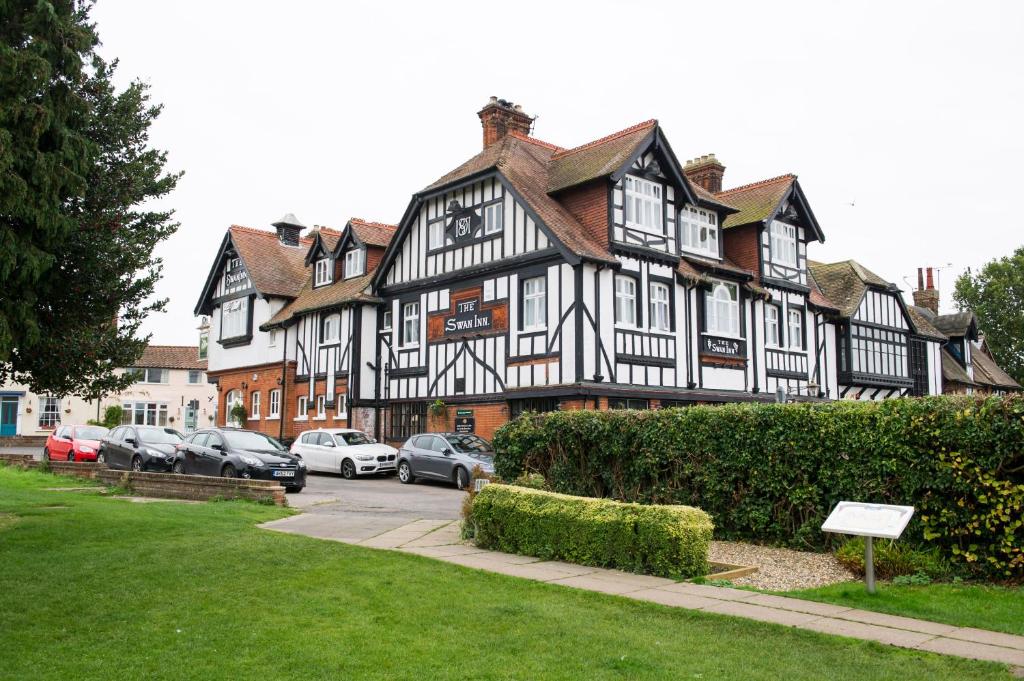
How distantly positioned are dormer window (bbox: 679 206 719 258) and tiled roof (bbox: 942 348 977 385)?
1943 cm

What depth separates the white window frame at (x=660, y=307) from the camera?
2494 centimetres

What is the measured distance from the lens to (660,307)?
993 inches

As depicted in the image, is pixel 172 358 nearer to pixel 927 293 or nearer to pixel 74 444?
pixel 74 444

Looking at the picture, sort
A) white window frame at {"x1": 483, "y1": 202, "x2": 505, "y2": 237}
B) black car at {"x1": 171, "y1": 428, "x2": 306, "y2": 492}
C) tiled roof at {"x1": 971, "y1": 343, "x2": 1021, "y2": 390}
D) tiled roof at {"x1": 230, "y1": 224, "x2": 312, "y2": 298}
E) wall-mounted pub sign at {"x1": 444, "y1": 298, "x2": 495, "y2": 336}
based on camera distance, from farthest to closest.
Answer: tiled roof at {"x1": 971, "y1": 343, "x2": 1021, "y2": 390} < tiled roof at {"x1": 230, "y1": 224, "x2": 312, "y2": 298} < wall-mounted pub sign at {"x1": 444, "y1": 298, "x2": 495, "y2": 336} < white window frame at {"x1": 483, "y1": 202, "x2": 505, "y2": 237} < black car at {"x1": 171, "y1": 428, "x2": 306, "y2": 492}

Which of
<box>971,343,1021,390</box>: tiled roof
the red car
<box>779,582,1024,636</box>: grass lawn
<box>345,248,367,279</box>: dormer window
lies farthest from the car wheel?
<box>971,343,1021,390</box>: tiled roof

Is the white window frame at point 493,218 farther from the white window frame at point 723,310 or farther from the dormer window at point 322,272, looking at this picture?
the dormer window at point 322,272

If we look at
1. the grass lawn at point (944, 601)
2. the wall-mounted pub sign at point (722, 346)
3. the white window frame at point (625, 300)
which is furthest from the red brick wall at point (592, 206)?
the grass lawn at point (944, 601)

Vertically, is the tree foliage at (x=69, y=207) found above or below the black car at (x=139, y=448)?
above

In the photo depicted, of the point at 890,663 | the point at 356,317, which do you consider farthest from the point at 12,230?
the point at 356,317

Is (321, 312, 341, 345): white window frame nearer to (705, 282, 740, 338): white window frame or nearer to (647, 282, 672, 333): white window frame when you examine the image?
(647, 282, 672, 333): white window frame

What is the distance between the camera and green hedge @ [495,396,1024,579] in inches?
368

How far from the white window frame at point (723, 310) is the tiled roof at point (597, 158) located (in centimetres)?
518

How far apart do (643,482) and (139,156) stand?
8.61m

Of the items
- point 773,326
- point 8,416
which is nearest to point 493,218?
point 773,326
